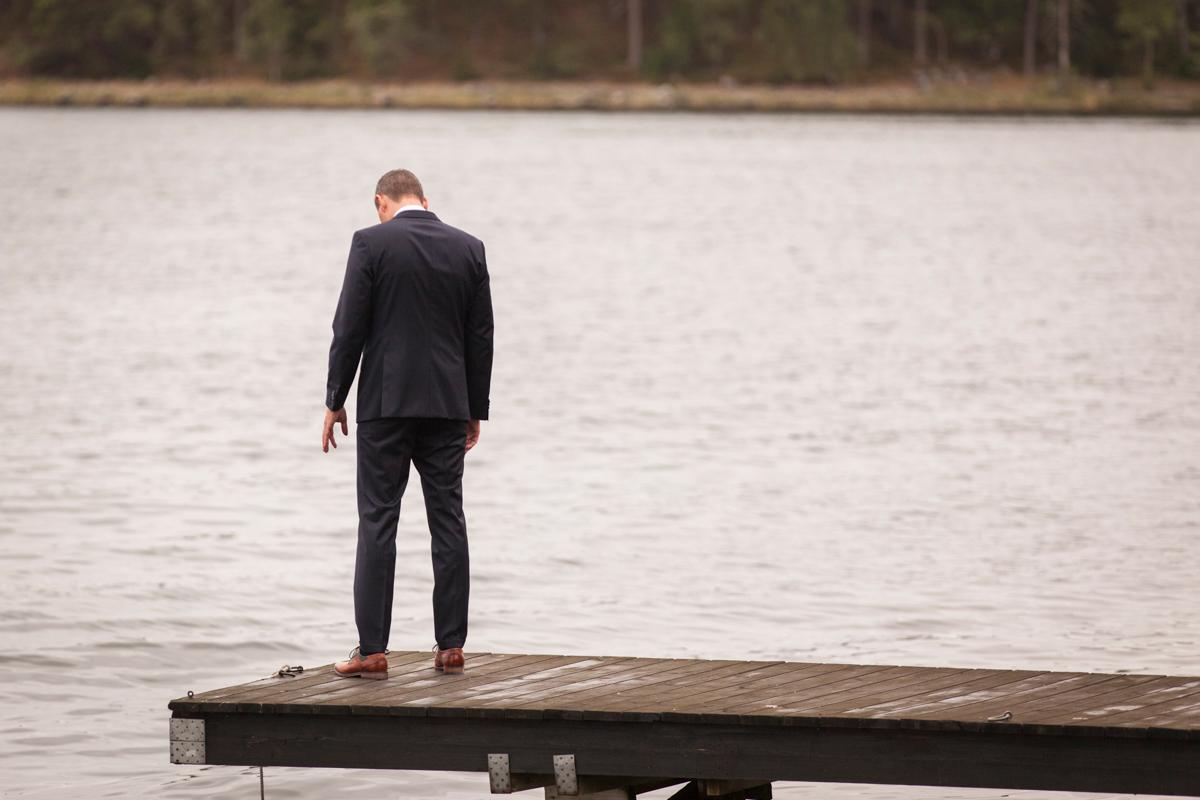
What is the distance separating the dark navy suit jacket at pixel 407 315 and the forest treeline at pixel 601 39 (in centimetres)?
11970

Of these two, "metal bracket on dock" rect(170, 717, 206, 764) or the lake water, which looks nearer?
"metal bracket on dock" rect(170, 717, 206, 764)

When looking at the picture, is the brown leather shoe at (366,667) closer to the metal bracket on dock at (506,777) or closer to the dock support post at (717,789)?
the metal bracket on dock at (506,777)

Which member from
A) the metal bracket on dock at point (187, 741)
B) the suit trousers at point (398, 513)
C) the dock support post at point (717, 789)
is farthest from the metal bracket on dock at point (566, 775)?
the metal bracket on dock at point (187, 741)

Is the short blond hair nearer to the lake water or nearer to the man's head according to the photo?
the man's head

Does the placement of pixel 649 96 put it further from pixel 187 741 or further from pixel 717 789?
pixel 187 741

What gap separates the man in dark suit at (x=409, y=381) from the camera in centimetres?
846

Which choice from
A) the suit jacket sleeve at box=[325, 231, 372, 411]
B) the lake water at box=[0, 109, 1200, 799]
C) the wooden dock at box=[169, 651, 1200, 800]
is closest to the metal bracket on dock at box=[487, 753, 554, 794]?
the wooden dock at box=[169, 651, 1200, 800]

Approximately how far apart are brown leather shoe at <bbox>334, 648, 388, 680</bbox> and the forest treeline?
120 m

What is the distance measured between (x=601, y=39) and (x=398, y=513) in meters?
134

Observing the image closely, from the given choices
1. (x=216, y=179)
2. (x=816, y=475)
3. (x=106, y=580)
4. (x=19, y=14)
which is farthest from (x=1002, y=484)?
(x=19, y=14)

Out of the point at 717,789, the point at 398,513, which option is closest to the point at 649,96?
the point at 398,513

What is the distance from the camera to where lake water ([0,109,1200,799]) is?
13484mm

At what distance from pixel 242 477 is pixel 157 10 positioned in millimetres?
134227

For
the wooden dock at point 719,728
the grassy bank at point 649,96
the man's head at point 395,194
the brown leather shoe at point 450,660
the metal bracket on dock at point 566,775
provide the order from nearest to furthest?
the wooden dock at point 719,728 < the metal bracket on dock at point 566,775 < the man's head at point 395,194 < the brown leather shoe at point 450,660 < the grassy bank at point 649,96
